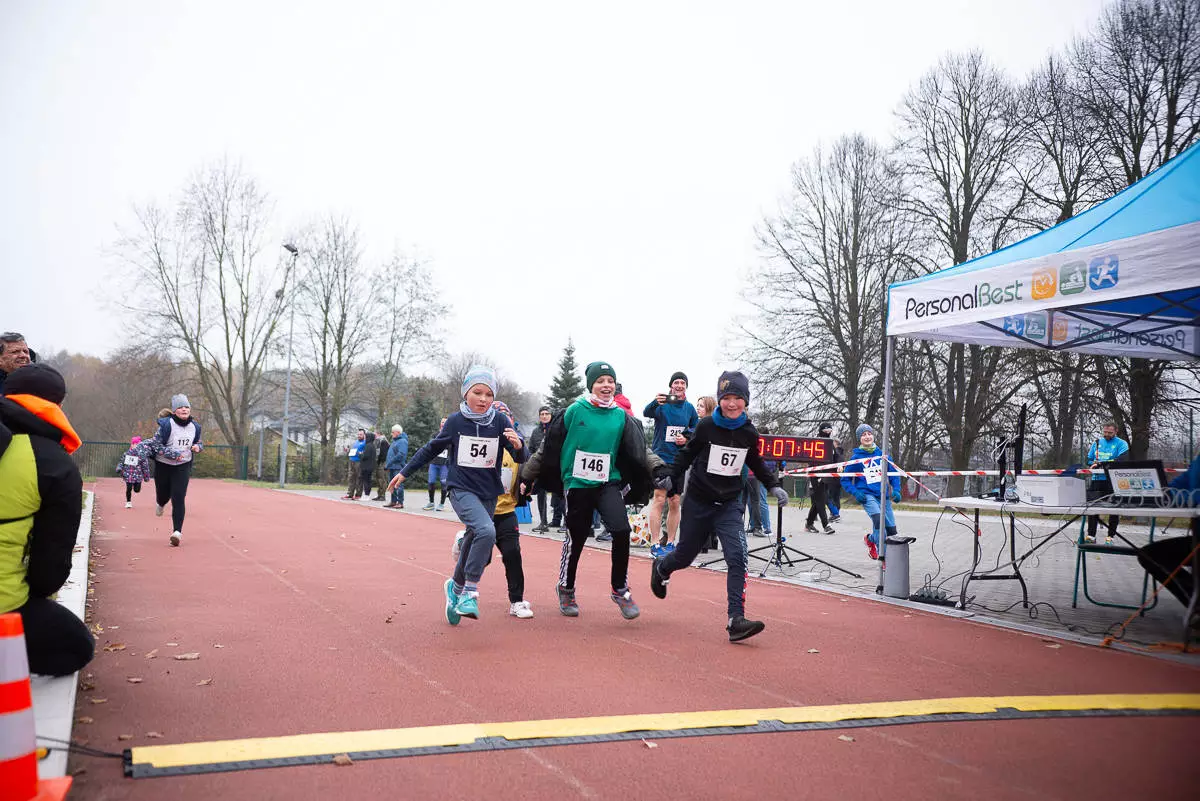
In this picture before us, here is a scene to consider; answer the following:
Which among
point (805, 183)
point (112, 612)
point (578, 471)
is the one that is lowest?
point (112, 612)

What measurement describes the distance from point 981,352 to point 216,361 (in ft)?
134

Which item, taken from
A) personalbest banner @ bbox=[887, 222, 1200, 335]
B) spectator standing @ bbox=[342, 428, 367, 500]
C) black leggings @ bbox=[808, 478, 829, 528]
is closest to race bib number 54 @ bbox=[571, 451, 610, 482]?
personalbest banner @ bbox=[887, 222, 1200, 335]

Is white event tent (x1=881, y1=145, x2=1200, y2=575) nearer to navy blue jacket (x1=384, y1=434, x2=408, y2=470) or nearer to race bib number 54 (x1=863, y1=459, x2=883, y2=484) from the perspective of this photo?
race bib number 54 (x1=863, y1=459, x2=883, y2=484)

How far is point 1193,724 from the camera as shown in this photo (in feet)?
16.3

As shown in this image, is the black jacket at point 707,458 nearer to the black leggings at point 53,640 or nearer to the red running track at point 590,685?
the red running track at point 590,685

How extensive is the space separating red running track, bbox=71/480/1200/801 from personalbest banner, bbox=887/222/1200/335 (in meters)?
2.93

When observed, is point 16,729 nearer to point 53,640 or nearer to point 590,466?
point 53,640

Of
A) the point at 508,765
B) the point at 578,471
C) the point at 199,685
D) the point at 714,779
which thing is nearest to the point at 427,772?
the point at 508,765

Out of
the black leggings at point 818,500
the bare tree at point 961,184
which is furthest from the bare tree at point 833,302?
the black leggings at point 818,500

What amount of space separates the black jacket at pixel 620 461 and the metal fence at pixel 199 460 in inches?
1810

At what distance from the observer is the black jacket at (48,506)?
4457 millimetres

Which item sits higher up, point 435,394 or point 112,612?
point 435,394

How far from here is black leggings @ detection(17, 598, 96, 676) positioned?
4613mm

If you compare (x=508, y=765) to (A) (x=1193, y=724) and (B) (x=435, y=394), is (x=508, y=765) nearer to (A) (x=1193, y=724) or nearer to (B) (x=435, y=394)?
(A) (x=1193, y=724)
